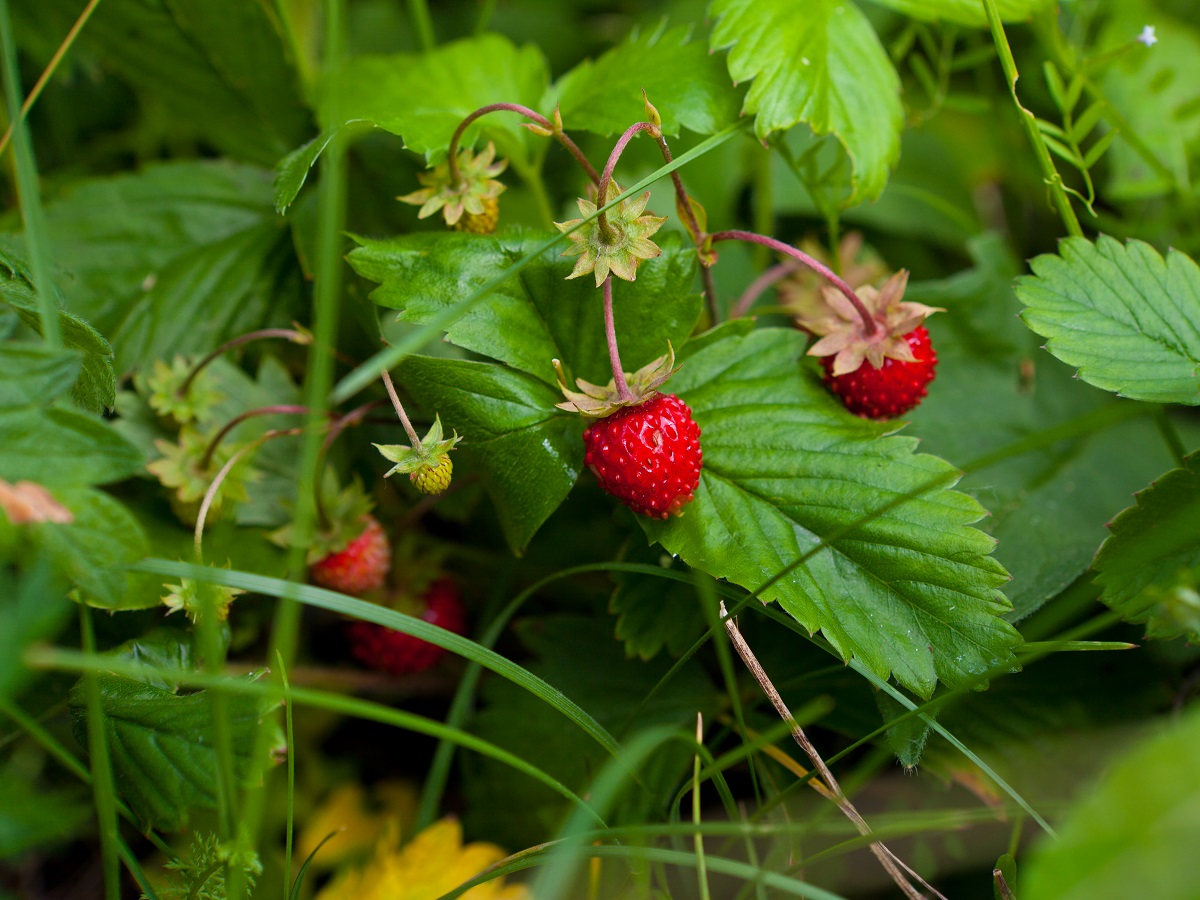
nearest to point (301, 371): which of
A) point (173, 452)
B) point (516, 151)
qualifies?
point (173, 452)

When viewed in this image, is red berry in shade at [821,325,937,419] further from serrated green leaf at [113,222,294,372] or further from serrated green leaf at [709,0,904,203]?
serrated green leaf at [113,222,294,372]

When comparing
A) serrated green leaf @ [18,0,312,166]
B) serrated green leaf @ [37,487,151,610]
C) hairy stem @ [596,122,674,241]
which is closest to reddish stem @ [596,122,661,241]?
hairy stem @ [596,122,674,241]

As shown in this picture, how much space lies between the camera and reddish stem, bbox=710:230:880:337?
2.95 ft

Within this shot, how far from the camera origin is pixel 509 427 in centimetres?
90

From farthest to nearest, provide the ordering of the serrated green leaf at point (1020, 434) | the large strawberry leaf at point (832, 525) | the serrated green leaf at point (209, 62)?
the serrated green leaf at point (209, 62), the serrated green leaf at point (1020, 434), the large strawberry leaf at point (832, 525)

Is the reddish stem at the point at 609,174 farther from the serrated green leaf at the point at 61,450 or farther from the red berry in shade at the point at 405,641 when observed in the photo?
the red berry in shade at the point at 405,641

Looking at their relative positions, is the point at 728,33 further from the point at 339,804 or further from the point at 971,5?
the point at 339,804

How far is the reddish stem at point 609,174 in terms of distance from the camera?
31.9 inches

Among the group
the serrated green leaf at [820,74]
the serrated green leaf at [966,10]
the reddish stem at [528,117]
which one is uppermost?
the serrated green leaf at [966,10]

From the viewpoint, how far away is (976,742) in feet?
3.48

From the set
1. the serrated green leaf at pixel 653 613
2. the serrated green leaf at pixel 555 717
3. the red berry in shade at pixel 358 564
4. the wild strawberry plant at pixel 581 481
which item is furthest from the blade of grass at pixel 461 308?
the serrated green leaf at pixel 555 717

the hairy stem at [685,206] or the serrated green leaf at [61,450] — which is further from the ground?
the hairy stem at [685,206]

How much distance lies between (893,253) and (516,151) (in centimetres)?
87

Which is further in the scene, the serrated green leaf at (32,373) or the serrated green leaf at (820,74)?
the serrated green leaf at (820,74)
